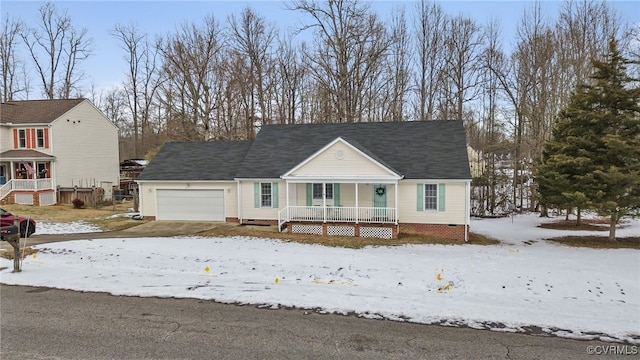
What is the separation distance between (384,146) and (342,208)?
13.9ft

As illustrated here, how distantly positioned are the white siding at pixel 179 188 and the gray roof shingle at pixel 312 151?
1.05 feet

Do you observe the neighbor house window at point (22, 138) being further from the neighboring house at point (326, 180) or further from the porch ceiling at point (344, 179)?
the porch ceiling at point (344, 179)

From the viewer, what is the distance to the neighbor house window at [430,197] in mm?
17297

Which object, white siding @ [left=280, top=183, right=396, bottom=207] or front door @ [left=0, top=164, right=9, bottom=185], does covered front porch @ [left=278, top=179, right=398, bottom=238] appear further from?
front door @ [left=0, top=164, right=9, bottom=185]

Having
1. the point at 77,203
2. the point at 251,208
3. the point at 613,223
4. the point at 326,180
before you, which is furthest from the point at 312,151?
the point at 77,203

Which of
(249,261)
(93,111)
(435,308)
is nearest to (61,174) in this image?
(93,111)

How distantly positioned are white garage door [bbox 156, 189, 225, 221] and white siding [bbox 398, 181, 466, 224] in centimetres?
918

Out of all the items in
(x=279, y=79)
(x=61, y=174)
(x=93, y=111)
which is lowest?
(x=61, y=174)

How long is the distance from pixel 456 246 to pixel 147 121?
130 ft

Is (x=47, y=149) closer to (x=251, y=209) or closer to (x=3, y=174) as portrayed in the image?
(x=3, y=174)

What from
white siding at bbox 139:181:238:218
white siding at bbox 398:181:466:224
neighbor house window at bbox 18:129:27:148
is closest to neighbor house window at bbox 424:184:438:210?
white siding at bbox 398:181:466:224

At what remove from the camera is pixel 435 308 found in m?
7.30

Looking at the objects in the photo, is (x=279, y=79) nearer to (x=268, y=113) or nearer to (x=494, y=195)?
(x=268, y=113)

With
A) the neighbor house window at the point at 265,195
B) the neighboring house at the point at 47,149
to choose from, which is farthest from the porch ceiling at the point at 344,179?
the neighboring house at the point at 47,149
